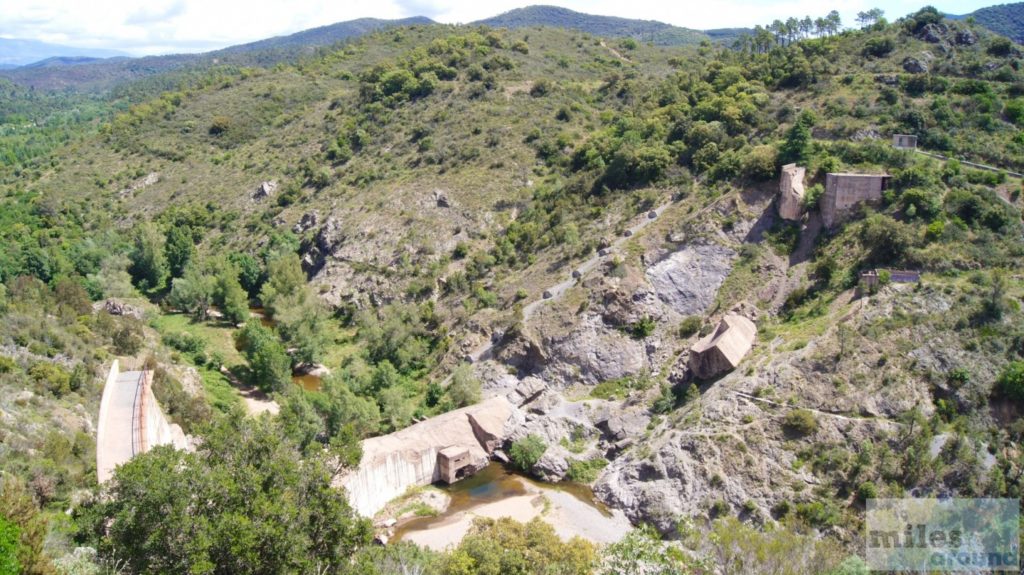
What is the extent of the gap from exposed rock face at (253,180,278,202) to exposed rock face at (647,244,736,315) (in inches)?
1904

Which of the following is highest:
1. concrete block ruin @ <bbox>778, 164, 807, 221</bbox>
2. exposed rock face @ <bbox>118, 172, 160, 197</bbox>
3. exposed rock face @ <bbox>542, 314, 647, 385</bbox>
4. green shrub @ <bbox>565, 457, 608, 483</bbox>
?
concrete block ruin @ <bbox>778, 164, 807, 221</bbox>

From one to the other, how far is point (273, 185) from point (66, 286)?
31.6 metres

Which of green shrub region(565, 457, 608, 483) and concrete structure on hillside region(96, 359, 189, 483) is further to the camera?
green shrub region(565, 457, 608, 483)

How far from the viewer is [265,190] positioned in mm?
76500

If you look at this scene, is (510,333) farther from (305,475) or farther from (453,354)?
(305,475)

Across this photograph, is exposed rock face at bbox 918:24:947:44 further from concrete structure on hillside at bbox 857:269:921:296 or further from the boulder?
the boulder

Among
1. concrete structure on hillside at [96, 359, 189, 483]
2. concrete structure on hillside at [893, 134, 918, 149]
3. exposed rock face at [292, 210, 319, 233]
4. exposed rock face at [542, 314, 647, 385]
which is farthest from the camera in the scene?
exposed rock face at [292, 210, 319, 233]

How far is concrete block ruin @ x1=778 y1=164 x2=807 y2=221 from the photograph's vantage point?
46781 mm

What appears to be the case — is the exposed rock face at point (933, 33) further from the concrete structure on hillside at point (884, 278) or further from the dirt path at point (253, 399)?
the dirt path at point (253, 399)

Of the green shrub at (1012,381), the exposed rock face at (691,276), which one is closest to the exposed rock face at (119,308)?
the exposed rock face at (691,276)

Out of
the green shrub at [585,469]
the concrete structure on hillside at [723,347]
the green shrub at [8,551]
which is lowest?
the green shrub at [585,469]

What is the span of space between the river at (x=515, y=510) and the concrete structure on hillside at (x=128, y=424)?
494 inches

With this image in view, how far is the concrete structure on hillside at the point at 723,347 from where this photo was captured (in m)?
39.5

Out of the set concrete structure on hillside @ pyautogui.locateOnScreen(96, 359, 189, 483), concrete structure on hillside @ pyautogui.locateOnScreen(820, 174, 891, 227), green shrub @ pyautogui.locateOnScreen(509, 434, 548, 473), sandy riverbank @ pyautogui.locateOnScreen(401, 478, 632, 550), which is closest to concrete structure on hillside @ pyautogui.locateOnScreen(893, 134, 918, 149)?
concrete structure on hillside @ pyautogui.locateOnScreen(820, 174, 891, 227)
